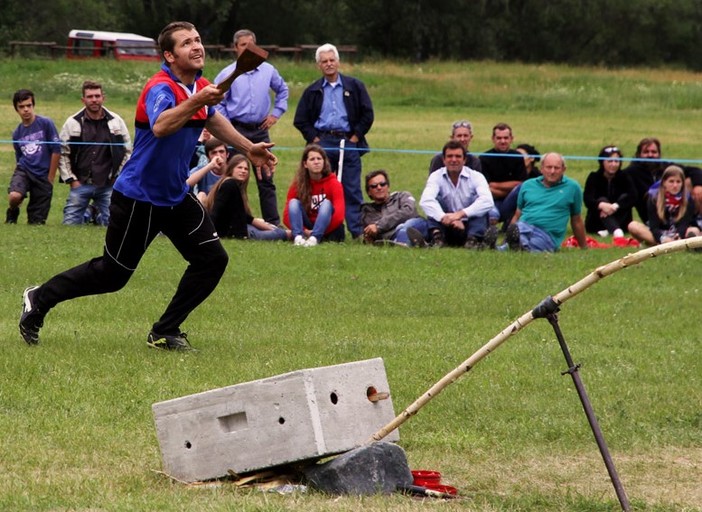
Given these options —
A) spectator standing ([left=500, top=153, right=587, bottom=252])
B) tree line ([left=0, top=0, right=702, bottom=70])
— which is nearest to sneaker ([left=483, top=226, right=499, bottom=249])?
spectator standing ([left=500, top=153, right=587, bottom=252])

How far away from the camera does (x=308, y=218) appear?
632 inches

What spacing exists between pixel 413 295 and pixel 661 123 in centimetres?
2781

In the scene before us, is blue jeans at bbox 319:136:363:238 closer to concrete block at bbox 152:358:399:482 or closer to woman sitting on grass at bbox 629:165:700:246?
woman sitting on grass at bbox 629:165:700:246

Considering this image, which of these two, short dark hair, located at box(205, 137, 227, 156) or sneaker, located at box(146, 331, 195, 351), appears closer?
sneaker, located at box(146, 331, 195, 351)

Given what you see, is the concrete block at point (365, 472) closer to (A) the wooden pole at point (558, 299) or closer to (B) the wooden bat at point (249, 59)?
(A) the wooden pole at point (558, 299)

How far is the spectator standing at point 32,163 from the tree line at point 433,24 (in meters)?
56.4

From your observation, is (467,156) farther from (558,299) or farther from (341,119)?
(558,299)

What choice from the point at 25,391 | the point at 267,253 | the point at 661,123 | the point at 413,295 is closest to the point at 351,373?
the point at 25,391

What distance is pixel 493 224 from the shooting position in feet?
52.5

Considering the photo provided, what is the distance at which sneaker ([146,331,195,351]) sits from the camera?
9.28 meters

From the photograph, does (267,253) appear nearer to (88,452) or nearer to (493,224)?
(493,224)

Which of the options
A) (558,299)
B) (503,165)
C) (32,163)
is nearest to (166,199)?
(558,299)

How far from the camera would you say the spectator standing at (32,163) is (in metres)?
17.3

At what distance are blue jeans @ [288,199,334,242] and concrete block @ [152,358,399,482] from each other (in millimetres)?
9500
